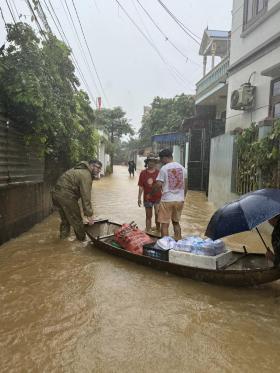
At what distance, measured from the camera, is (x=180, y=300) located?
478cm

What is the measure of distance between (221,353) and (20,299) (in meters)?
2.55

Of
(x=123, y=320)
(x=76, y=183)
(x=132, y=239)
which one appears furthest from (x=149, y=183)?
(x=123, y=320)

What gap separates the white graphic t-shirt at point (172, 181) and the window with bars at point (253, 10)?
634 centimetres

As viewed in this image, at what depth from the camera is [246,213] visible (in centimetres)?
431

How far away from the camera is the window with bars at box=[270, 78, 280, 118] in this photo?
992 cm

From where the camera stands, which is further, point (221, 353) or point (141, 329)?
point (141, 329)

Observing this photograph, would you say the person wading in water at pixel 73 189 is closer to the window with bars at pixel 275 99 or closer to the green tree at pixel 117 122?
the window with bars at pixel 275 99

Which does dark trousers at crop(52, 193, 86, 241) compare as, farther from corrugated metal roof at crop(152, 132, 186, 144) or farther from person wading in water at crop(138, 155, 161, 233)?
corrugated metal roof at crop(152, 132, 186, 144)

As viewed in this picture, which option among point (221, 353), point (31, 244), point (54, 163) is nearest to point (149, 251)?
point (221, 353)

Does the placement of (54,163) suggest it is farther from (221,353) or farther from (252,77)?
(221,353)

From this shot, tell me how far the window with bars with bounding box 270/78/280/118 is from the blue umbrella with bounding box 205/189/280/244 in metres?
6.18

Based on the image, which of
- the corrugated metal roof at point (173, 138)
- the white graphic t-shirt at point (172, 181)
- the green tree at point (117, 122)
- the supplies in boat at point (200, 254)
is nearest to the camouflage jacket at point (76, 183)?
the white graphic t-shirt at point (172, 181)

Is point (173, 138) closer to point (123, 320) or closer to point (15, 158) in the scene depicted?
point (15, 158)

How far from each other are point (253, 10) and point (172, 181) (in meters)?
7.32
